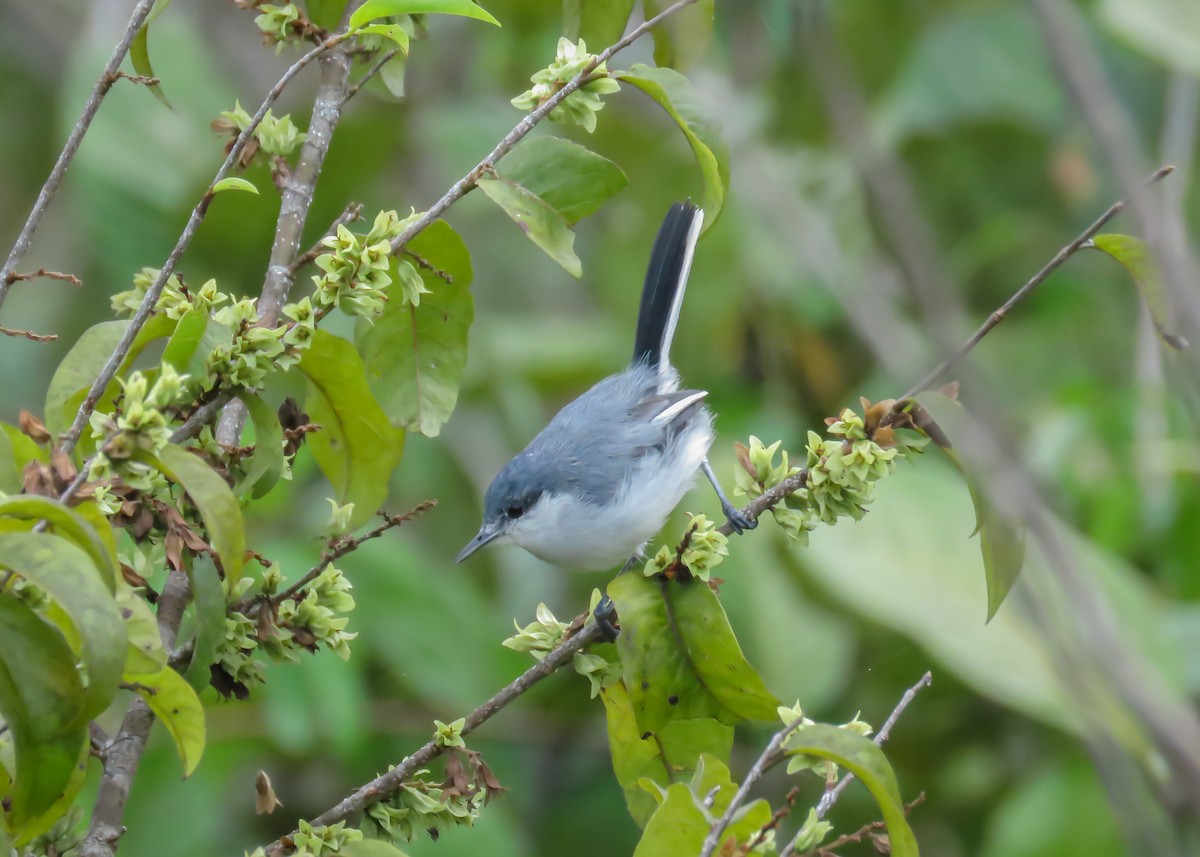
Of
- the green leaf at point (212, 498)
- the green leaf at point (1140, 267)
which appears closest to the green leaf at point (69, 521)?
the green leaf at point (212, 498)

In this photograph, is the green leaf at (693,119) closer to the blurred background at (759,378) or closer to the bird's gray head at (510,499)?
the blurred background at (759,378)

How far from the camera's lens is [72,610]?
4.50ft

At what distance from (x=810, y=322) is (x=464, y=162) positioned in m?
1.68

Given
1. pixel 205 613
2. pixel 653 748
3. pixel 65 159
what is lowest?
pixel 653 748

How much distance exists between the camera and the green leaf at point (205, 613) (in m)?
1.71

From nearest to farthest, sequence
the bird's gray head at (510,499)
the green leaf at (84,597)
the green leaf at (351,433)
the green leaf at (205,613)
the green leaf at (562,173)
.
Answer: the green leaf at (84,597) < the green leaf at (205,613) < the green leaf at (351,433) < the green leaf at (562,173) < the bird's gray head at (510,499)

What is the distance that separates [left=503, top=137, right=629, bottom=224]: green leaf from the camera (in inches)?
80.9

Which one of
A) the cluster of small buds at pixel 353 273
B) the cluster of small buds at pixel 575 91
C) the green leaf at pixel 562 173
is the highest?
the cluster of small buds at pixel 575 91

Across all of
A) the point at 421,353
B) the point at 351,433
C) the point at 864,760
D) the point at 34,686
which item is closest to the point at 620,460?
the point at 421,353

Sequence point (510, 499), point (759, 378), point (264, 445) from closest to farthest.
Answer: point (264, 445) → point (510, 499) → point (759, 378)

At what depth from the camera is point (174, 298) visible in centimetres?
194

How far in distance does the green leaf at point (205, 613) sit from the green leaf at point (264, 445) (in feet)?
0.44

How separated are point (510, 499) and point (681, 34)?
155cm

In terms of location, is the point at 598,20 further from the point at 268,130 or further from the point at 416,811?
the point at 416,811
